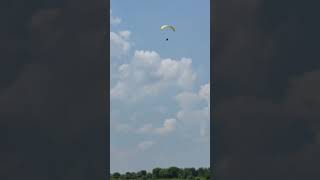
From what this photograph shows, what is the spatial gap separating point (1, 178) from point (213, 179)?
31.7 ft

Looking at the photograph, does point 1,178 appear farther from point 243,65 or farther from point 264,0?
point 264,0

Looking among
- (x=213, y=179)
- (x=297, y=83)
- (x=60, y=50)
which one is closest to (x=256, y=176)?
(x=213, y=179)

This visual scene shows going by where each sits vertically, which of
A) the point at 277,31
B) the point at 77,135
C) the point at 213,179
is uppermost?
the point at 277,31

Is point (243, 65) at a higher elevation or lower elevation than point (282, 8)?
lower

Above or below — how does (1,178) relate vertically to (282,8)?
below

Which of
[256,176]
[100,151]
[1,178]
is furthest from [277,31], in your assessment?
[1,178]

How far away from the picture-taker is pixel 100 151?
30.8 metres

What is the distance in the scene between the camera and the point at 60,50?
31.1 meters

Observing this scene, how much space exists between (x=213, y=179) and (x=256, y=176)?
1986 mm

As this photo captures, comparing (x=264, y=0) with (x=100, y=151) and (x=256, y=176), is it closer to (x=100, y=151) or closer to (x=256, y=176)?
(x=256, y=176)

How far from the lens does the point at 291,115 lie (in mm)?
31203

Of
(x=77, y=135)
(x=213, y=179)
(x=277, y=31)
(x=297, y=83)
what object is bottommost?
(x=213, y=179)

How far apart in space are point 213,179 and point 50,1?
11.1 metres

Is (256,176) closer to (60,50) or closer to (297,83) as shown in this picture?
(297,83)
